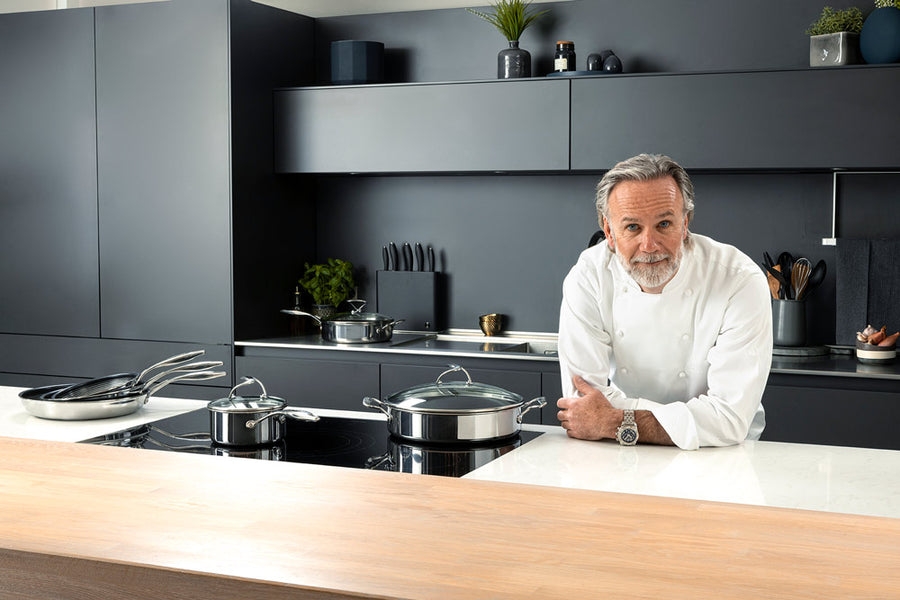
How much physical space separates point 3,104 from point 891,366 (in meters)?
3.81

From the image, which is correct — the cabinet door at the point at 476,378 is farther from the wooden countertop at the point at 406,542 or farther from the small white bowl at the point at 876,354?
the wooden countertop at the point at 406,542

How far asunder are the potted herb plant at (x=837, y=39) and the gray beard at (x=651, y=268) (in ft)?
5.07

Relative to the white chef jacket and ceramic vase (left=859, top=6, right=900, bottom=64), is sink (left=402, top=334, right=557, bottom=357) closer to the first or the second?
the white chef jacket

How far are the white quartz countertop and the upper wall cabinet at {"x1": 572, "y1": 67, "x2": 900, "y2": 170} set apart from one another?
171cm

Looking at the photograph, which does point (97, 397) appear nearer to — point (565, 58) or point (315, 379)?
point (315, 379)

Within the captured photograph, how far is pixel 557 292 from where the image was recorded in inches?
169

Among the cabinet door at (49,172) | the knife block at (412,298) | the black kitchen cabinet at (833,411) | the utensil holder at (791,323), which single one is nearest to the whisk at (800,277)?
the utensil holder at (791,323)

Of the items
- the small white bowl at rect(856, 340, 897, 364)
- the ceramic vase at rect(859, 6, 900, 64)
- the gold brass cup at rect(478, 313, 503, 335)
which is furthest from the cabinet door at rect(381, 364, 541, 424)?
the ceramic vase at rect(859, 6, 900, 64)

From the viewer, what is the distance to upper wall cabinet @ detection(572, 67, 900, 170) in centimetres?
352

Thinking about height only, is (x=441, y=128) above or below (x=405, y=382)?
above

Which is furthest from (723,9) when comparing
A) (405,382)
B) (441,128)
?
(405,382)

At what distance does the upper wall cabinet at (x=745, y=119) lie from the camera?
3.52 meters

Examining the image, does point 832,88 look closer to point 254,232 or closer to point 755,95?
point 755,95

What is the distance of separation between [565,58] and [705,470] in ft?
7.88
